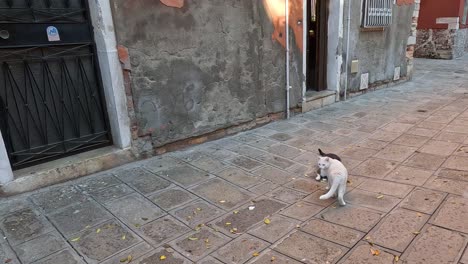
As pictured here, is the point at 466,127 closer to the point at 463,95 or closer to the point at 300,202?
the point at 463,95

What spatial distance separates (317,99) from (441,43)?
9150 millimetres

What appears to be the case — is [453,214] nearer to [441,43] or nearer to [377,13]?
[377,13]

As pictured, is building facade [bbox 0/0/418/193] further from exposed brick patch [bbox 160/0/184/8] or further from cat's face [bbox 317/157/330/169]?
cat's face [bbox 317/157/330/169]

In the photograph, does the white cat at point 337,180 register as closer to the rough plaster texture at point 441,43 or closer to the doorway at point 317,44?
the doorway at point 317,44

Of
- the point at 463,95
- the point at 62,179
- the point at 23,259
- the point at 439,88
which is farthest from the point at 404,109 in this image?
the point at 23,259

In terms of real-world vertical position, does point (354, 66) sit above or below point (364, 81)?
above

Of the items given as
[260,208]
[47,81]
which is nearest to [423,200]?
[260,208]

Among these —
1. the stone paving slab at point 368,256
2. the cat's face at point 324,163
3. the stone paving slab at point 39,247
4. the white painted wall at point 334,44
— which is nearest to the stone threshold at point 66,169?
the stone paving slab at point 39,247

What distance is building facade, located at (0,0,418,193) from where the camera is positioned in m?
3.21

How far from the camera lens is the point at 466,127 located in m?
4.54

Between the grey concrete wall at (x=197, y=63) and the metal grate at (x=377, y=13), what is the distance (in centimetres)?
239

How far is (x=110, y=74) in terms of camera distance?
348 cm

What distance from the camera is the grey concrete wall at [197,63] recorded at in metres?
3.63

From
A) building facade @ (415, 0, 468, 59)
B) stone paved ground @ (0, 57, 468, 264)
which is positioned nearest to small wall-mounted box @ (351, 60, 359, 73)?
stone paved ground @ (0, 57, 468, 264)
